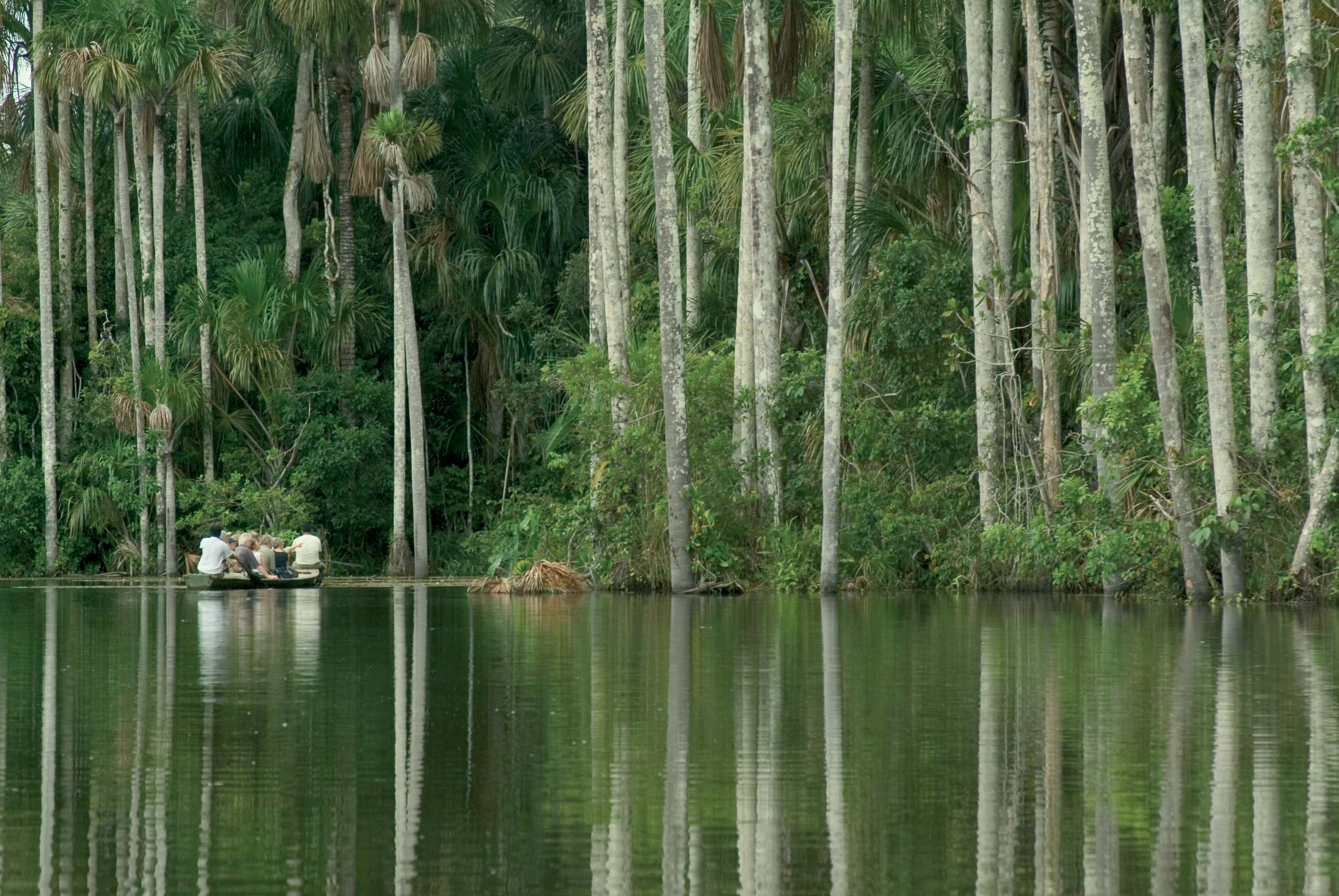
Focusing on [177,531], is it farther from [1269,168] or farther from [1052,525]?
[1269,168]

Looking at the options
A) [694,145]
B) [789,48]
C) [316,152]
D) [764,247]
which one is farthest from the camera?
[316,152]

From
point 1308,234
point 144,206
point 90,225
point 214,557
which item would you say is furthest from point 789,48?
point 90,225

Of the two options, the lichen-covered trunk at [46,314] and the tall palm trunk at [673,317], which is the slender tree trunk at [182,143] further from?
the tall palm trunk at [673,317]

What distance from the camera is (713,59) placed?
94.3ft

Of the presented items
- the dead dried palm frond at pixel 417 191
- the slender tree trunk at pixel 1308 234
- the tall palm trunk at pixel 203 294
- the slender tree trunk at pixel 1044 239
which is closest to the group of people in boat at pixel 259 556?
the tall palm trunk at pixel 203 294

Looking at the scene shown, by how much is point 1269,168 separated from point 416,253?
2265 cm

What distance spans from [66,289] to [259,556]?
1406 centimetres

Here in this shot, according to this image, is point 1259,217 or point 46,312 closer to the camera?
point 1259,217

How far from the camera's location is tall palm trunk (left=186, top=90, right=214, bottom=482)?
38094 millimetres

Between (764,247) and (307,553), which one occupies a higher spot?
(764,247)

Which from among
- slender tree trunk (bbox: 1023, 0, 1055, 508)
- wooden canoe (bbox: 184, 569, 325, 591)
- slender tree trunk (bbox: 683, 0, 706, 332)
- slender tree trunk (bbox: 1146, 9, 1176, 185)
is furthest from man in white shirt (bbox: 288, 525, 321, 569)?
slender tree trunk (bbox: 1146, 9, 1176, 185)

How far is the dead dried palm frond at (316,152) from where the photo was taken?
3894cm

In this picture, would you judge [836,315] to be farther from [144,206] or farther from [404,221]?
[144,206]

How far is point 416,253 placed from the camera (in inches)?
1598
